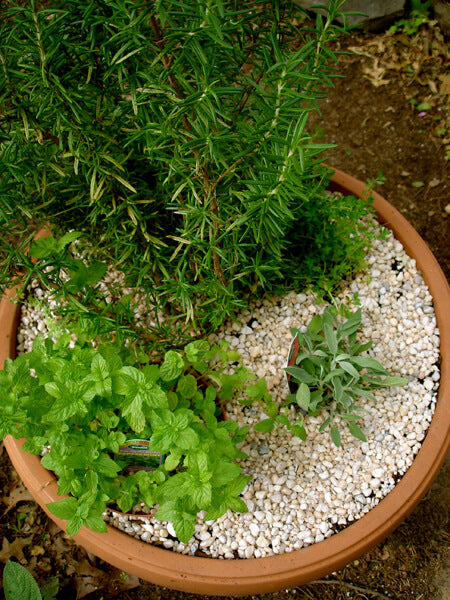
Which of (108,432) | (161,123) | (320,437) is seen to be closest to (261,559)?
(320,437)

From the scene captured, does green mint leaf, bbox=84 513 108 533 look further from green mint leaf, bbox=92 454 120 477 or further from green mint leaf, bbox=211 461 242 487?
green mint leaf, bbox=211 461 242 487

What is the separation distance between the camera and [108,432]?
1.50 metres

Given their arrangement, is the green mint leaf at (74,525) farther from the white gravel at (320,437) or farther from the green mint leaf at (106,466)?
the white gravel at (320,437)

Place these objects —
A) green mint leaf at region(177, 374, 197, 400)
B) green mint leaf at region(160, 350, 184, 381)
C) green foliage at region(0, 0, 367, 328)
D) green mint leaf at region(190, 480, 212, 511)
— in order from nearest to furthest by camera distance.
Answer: green foliage at region(0, 0, 367, 328) → green mint leaf at region(190, 480, 212, 511) → green mint leaf at region(160, 350, 184, 381) → green mint leaf at region(177, 374, 197, 400)

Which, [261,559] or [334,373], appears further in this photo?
[334,373]

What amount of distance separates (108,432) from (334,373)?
703mm

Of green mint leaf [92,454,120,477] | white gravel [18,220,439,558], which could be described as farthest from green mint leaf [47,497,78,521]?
white gravel [18,220,439,558]

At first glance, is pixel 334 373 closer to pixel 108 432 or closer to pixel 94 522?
pixel 108 432

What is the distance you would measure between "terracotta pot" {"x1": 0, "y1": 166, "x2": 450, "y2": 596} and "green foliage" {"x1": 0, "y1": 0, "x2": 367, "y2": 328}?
673mm

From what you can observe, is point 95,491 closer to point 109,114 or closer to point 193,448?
point 193,448

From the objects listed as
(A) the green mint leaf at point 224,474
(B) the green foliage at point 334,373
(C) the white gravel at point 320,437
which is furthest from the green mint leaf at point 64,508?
(B) the green foliage at point 334,373

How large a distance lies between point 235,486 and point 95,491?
0.37 meters

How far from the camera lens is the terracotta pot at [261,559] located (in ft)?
4.75

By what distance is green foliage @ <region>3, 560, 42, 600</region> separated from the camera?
1605 mm
